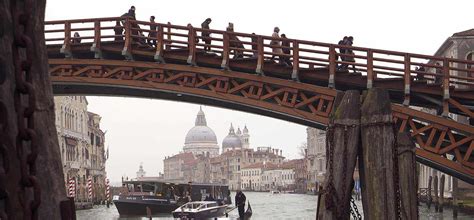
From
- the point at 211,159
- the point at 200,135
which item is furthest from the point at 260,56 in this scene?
the point at 200,135

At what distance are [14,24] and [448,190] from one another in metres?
44.3

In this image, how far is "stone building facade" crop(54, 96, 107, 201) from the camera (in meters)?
54.4

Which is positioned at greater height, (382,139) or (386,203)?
(382,139)

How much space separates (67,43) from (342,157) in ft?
32.4

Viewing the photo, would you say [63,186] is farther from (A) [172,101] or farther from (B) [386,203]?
(A) [172,101]

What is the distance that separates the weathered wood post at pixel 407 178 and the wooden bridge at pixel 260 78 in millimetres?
5152

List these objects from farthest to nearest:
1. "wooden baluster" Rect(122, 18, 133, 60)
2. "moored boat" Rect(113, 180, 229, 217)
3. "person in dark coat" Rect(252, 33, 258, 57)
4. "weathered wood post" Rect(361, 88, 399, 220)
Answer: "moored boat" Rect(113, 180, 229, 217) → "wooden baluster" Rect(122, 18, 133, 60) → "person in dark coat" Rect(252, 33, 258, 57) → "weathered wood post" Rect(361, 88, 399, 220)

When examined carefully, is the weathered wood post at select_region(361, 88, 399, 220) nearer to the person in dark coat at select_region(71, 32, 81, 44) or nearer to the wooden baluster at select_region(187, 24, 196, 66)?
the wooden baluster at select_region(187, 24, 196, 66)

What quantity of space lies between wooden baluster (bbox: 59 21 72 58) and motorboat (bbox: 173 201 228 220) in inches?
600

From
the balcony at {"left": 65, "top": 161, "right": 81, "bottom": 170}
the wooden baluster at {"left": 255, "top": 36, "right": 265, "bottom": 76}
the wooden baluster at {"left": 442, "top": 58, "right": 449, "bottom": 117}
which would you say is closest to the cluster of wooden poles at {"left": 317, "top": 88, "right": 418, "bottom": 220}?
the wooden baluster at {"left": 442, "top": 58, "right": 449, "bottom": 117}

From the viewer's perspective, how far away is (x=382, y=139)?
725 centimetres

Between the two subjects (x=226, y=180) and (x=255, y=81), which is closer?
(x=255, y=81)

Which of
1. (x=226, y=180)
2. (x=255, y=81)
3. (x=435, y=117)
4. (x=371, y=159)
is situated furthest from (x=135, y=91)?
(x=226, y=180)

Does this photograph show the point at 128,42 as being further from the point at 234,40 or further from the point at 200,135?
the point at 200,135
